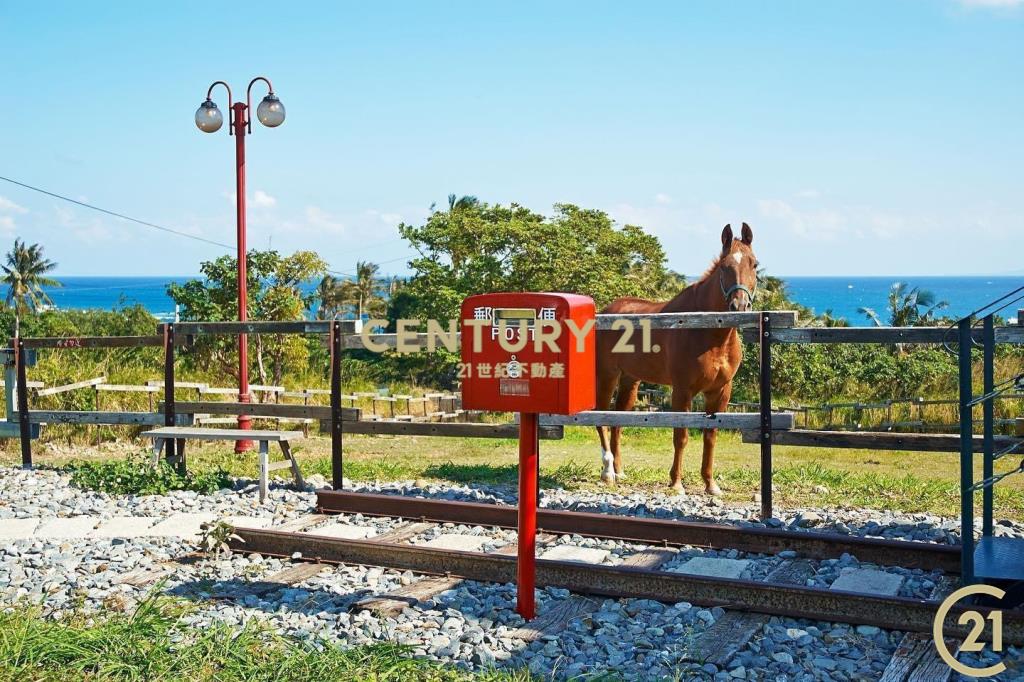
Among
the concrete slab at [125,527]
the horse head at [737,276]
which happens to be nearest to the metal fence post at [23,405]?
the concrete slab at [125,527]

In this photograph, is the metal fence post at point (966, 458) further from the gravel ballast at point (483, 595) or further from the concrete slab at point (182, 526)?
the concrete slab at point (182, 526)

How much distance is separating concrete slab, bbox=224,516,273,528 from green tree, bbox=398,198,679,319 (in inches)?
939

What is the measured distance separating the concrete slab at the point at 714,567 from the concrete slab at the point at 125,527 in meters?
4.04

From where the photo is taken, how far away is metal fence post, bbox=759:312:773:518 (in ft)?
25.0

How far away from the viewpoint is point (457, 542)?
23.5 ft


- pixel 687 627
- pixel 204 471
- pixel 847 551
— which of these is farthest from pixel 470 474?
pixel 687 627

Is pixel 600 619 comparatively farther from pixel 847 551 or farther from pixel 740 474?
pixel 740 474

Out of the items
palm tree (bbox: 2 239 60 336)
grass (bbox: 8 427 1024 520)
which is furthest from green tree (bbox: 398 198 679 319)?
palm tree (bbox: 2 239 60 336)

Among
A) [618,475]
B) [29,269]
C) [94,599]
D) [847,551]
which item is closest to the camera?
[94,599]

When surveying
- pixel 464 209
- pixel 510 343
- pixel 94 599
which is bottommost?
pixel 94 599

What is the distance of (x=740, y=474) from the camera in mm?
10500

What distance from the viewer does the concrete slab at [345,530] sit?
24.5ft

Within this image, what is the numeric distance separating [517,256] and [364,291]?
3681cm

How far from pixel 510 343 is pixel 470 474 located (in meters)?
5.37
